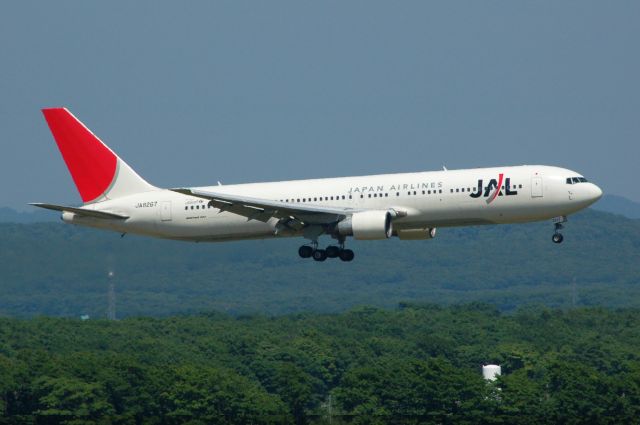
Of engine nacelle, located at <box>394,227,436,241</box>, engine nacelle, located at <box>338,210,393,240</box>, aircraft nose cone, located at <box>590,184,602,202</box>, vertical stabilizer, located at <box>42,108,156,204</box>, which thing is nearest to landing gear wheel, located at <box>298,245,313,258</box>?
engine nacelle, located at <box>338,210,393,240</box>

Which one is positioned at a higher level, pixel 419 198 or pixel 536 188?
pixel 536 188

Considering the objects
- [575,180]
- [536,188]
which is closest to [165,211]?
[536,188]

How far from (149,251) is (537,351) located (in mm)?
49467

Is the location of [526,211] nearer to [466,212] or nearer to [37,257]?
[466,212]

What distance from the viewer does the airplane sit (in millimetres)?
81125

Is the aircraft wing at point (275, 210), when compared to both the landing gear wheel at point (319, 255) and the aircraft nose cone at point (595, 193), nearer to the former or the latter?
the landing gear wheel at point (319, 255)

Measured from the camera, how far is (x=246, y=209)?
8412 centimetres

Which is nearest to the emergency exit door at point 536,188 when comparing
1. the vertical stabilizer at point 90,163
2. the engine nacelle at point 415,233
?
the engine nacelle at point 415,233

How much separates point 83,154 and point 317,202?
1630 cm

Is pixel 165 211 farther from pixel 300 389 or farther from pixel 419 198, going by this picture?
pixel 300 389

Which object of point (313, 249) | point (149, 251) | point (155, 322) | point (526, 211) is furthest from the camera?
point (155, 322)

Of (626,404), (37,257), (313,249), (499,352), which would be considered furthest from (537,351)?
A: (313,249)

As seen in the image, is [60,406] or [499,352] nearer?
[60,406]

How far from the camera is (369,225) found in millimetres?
81125
